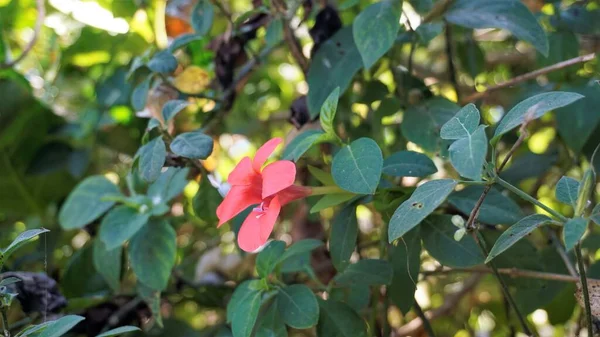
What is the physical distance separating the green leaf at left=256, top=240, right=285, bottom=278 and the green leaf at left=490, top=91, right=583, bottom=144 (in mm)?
264

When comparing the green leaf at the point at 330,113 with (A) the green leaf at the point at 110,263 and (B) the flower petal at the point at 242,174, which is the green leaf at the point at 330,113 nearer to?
(B) the flower petal at the point at 242,174

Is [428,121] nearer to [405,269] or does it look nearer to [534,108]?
[405,269]

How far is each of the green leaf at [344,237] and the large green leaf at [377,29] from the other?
16cm

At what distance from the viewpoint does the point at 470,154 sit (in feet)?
1.43

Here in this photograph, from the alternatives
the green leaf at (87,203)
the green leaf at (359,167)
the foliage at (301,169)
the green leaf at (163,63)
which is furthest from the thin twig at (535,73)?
the green leaf at (87,203)

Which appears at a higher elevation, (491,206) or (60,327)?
(60,327)

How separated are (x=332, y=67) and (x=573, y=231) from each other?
0.42 m

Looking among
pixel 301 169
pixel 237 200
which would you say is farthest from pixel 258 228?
pixel 301 169

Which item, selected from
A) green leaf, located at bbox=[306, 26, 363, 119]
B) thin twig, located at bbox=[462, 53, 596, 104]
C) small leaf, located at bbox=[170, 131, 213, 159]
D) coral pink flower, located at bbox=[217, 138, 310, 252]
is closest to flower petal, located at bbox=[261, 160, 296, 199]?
coral pink flower, located at bbox=[217, 138, 310, 252]

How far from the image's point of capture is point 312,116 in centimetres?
78

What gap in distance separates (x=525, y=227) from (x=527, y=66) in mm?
938

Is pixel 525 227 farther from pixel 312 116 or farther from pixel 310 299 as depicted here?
pixel 312 116

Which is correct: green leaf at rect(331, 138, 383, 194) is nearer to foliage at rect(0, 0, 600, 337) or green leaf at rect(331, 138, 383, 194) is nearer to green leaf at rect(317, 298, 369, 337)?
foliage at rect(0, 0, 600, 337)

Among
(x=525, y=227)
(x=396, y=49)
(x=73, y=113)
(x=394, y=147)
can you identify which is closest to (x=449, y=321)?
(x=394, y=147)
